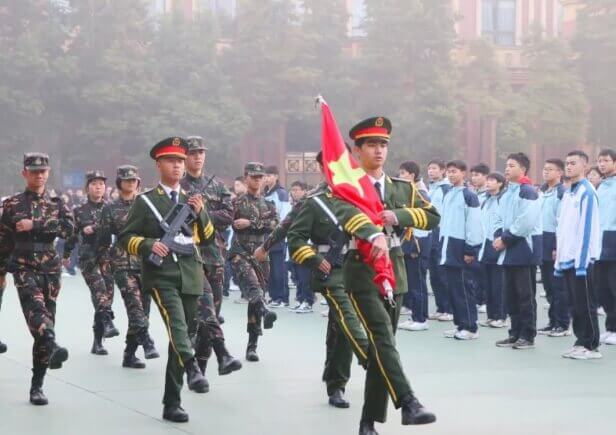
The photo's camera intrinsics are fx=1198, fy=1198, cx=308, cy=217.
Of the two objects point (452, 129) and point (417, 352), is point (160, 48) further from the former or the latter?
point (417, 352)

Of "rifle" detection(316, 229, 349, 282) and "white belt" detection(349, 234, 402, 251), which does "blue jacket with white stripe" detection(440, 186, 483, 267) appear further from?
"white belt" detection(349, 234, 402, 251)

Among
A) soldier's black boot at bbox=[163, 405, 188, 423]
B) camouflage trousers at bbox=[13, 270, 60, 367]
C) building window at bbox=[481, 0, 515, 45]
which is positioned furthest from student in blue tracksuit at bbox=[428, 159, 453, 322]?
building window at bbox=[481, 0, 515, 45]

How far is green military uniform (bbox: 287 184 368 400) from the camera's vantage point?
8.23 m

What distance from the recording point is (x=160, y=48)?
150 ft

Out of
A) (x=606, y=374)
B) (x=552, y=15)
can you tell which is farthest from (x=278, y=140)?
(x=606, y=374)

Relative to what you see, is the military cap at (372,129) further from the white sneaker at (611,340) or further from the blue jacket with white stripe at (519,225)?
the white sneaker at (611,340)

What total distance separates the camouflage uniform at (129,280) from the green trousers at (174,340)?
261 cm

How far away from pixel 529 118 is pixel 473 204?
111ft

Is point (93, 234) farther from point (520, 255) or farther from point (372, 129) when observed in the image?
point (372, 129)

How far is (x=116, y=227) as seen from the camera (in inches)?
462

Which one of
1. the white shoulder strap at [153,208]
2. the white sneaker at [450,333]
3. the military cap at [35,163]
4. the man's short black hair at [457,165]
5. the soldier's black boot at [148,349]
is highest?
the military cap at [35,163]

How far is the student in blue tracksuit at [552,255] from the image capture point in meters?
13.4

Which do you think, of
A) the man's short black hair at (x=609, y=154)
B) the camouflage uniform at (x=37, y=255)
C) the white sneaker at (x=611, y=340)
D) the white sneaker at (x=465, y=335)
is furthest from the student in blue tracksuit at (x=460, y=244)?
the camouflage uniform at (x=37, y=255)

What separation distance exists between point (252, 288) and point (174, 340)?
131 inches
